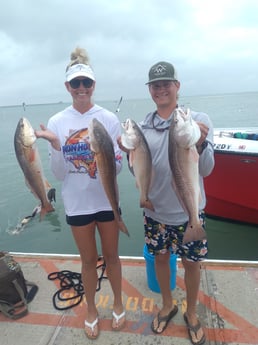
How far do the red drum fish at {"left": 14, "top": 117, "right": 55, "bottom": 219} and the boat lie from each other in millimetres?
4931

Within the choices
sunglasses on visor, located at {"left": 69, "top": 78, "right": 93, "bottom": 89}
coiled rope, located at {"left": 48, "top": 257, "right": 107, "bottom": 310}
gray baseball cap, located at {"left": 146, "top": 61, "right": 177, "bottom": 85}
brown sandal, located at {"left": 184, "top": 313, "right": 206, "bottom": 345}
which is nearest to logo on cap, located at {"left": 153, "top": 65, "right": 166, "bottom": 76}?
gray baseball cap, located at {"left": 146, "top": 61, "right": 177, "bottom": 85}

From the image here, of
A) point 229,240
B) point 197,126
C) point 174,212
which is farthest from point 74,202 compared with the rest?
point 229,240

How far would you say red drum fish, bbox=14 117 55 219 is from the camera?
2.83m

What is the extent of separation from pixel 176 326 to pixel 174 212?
1.34 meters

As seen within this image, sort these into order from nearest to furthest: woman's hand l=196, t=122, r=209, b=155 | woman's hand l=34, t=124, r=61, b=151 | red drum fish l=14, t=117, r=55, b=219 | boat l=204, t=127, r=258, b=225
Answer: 1. woman's hand l=196, t=122, r=209, b=155
2. woman's hand l=34, t=124, r=61, b=151
3. red drum fish l=14, t=117, r=55, b=219
4. boat l=204, t=127, r=258, b=225

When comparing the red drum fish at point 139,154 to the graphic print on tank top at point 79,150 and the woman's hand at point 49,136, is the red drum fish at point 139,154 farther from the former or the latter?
the woman's hand at point 49,136

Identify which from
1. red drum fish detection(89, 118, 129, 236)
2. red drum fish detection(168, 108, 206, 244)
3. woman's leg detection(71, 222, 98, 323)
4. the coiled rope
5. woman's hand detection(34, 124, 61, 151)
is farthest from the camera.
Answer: the coiled rope

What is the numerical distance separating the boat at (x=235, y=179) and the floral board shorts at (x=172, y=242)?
172 inches

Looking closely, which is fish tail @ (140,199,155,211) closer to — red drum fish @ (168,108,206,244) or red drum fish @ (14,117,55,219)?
red drum fish @ (168,108,206,244)

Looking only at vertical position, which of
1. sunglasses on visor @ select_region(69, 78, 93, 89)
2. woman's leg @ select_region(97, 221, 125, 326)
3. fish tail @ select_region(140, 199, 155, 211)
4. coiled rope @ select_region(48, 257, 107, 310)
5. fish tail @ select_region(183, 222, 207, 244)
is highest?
sunglasses on visor @ select_region(69, 78, 93, 89)

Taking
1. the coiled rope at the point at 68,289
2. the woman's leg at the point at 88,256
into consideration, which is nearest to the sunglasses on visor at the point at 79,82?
the woman's leg at the point at 88,256

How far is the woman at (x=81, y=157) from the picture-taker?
2807 mm

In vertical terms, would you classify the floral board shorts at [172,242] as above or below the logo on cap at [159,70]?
below

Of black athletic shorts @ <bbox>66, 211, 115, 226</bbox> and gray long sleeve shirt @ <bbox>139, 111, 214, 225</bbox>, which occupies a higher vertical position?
gray long sleeve shirt @ <bbox>139, 111, 214, 225</bbox>
